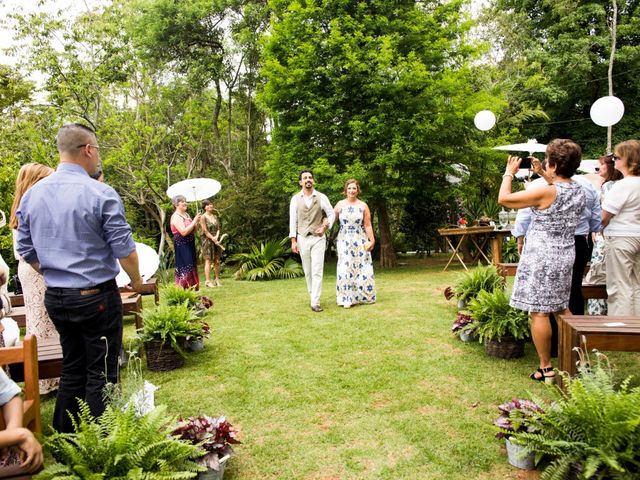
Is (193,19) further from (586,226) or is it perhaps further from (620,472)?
(620,472)

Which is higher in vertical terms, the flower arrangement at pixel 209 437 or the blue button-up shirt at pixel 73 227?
the blue button-up shirt at pixel 73 227

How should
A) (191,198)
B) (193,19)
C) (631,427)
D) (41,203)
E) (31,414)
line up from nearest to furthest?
(631,427)
(31,414)
(41,203)
(191,198)
(193,19)

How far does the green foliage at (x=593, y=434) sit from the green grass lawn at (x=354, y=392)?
0.40 meters

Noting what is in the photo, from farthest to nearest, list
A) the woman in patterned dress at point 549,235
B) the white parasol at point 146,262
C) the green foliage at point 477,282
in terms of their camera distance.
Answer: the white parasol at point 146,262 → the green foliage at point 477,282 → the woman in patterned dress at point 549,235

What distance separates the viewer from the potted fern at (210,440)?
2.80 m

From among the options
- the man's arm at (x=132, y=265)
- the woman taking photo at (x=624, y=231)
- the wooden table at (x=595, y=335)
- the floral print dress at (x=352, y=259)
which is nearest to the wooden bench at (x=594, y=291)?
the woman taking photo at (x=624, y=231)

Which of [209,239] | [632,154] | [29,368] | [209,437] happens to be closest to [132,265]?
[29,368]

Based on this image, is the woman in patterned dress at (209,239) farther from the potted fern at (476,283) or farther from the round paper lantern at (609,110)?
the round paper lantern at (609,110)

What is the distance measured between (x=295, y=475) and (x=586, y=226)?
11.7 feet

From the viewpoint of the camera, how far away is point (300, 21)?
40.6 feet

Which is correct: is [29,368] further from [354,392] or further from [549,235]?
[549,235]

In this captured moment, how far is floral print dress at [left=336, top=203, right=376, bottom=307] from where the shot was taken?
791cm

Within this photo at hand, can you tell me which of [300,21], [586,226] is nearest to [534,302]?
[586,226]

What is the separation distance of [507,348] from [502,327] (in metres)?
0.23
